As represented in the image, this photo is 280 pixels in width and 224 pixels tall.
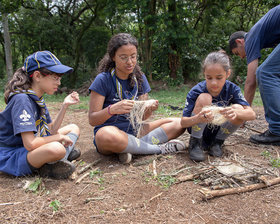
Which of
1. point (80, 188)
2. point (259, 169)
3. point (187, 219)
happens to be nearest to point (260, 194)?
→ point (259, 169)

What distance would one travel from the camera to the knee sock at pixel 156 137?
310 centimetres

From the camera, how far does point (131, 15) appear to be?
1167 cm

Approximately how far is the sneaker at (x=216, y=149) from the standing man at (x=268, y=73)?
30.5 inches

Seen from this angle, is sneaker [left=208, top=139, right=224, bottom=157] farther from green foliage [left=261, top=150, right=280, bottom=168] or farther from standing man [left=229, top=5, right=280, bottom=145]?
standing man [left=229, top=5, right=280, bottom=145]

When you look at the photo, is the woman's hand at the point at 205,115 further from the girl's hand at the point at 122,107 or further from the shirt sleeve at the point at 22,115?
the shirt sleeve at the point at 22,115

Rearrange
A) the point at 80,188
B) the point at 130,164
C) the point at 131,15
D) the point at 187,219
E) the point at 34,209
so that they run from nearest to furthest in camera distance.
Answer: the point at 187,219 < the point at 34,209 < the point at 80,188 < the point at 130,164 < the point at 131,15

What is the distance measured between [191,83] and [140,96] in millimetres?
10482

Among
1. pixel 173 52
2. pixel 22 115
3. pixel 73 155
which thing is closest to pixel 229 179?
pixel 73 155

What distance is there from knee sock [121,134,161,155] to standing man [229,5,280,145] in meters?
1.46

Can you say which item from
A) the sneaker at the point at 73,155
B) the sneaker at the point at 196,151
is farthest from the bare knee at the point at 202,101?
the sneaker at the point at 73,155

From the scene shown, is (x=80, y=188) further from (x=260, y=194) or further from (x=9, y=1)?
(x=9, y=1)

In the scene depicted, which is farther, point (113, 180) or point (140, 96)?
point (140, 96)

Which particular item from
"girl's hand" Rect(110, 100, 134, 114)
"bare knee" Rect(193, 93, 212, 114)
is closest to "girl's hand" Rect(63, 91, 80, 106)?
"girl's hand" Rect(110, 100, 134, 114)

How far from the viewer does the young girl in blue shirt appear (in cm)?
254
